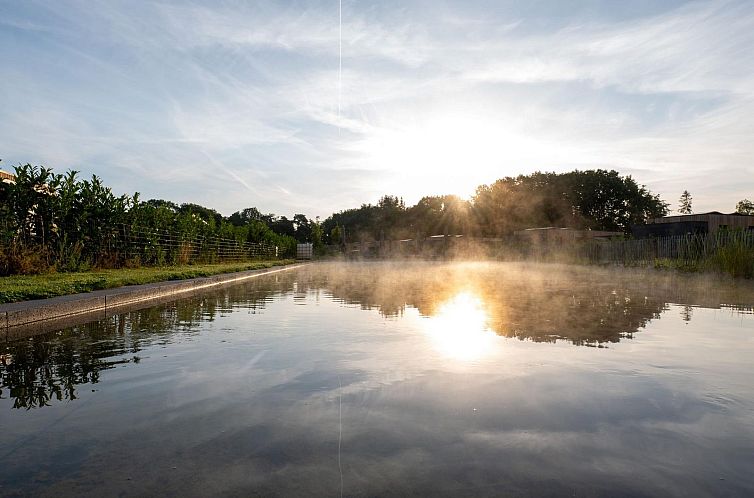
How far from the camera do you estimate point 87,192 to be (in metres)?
18.2

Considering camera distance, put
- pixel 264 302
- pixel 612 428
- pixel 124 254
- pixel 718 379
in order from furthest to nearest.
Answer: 1. pixel 124 254
2. pixel 264 302
3. pixel 718 379
4. pixel 612 428

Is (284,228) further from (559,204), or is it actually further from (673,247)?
(673,247)

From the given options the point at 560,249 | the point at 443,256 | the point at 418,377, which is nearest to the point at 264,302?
the point at 418,377

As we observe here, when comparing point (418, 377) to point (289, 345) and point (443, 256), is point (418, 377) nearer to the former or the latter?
point (289, 345)

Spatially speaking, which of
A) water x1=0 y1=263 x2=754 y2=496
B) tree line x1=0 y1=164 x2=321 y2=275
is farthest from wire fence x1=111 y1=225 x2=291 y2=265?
water x1=0 y1=263 x2=754 y2=496

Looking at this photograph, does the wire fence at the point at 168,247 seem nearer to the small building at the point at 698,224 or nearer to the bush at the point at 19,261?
the bush at the point at 19,261

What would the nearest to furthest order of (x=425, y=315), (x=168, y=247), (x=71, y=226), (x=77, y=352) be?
1. (x=77, y=352)
2. (x=425, y=315)
3. (x=71, y=226)
4. (x=168, y=247)

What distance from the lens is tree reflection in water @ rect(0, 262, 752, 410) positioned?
490 cm

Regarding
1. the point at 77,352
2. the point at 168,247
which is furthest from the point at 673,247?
the point at 77,352

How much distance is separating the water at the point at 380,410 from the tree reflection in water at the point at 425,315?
55mm

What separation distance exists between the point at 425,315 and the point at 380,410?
18.1ft

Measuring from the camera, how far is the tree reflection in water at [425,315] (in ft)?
16.1

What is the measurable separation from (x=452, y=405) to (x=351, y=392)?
2.64ft

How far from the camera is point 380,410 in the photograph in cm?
364
